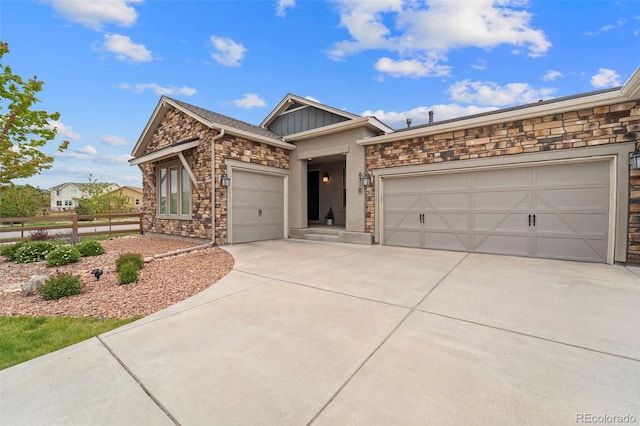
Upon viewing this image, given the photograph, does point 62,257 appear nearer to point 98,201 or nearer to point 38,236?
point 38,236

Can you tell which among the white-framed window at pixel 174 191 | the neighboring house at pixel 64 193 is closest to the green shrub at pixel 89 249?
the white-framed window at pixel 174 191

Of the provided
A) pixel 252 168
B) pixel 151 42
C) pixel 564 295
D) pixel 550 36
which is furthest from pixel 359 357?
pixel 151 42

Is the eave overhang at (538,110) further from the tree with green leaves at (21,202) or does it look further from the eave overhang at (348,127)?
the tree with green leaves at (21,202)

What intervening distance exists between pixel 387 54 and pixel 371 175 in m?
7.24

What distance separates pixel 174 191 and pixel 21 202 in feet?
44.0

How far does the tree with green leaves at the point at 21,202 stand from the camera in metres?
15.0

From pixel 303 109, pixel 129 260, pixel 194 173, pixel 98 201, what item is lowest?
pixel 129 260

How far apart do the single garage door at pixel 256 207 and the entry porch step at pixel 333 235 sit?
2.65ft

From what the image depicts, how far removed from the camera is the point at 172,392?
186 centimetres

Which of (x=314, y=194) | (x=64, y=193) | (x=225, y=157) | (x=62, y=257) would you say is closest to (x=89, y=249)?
(x=62, y=257)

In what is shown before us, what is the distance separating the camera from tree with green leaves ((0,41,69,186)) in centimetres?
651

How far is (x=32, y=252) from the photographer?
Answer: 6492 mm

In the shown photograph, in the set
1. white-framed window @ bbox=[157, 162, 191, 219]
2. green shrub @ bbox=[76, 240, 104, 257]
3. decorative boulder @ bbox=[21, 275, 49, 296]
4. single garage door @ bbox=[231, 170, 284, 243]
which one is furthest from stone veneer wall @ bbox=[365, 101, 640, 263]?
green shrub @ bbox=[76, 240, 104, 257]

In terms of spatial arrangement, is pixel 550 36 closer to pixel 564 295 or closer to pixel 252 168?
pixel 564 295
